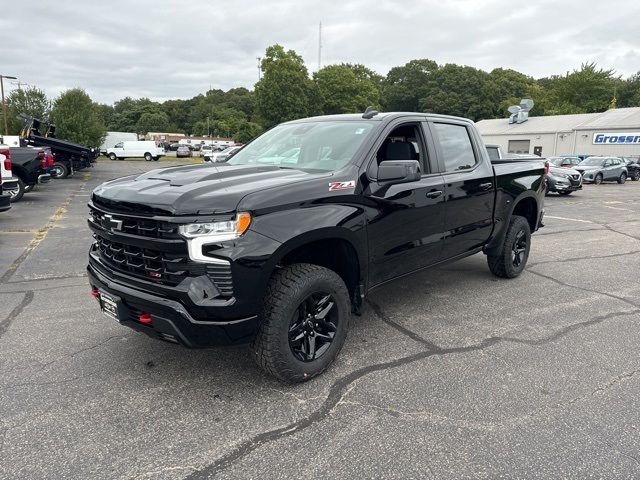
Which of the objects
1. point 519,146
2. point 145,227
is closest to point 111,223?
point 145,227

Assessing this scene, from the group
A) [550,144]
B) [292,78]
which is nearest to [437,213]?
[550,144]

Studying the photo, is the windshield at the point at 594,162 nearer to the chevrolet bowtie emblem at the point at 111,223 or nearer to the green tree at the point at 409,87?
the chevrolet bowtie emblem at the point at 111,223

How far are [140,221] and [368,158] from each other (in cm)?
171

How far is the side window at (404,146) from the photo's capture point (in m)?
3.79

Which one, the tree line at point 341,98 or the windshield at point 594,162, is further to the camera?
the tree line at point 341,98

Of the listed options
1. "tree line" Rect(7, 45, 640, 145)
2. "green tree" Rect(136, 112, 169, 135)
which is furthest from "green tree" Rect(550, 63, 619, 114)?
"green tree" Rect(136, 112, 169, 135)

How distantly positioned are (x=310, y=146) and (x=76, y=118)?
103 feet

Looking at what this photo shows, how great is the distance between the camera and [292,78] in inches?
2055

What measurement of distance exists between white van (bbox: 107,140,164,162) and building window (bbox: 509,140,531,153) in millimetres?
34698

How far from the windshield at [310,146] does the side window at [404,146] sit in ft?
0.67

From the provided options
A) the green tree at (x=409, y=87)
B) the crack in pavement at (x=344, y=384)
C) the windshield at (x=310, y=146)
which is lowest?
the crack in pavement at (x=344, y=384)

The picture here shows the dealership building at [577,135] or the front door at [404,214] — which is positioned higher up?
the dealership building at [577,135]

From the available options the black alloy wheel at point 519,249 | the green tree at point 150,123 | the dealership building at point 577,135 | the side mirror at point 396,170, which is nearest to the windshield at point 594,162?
the dealership building at point 577,135

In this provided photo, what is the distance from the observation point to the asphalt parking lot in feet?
7.87
